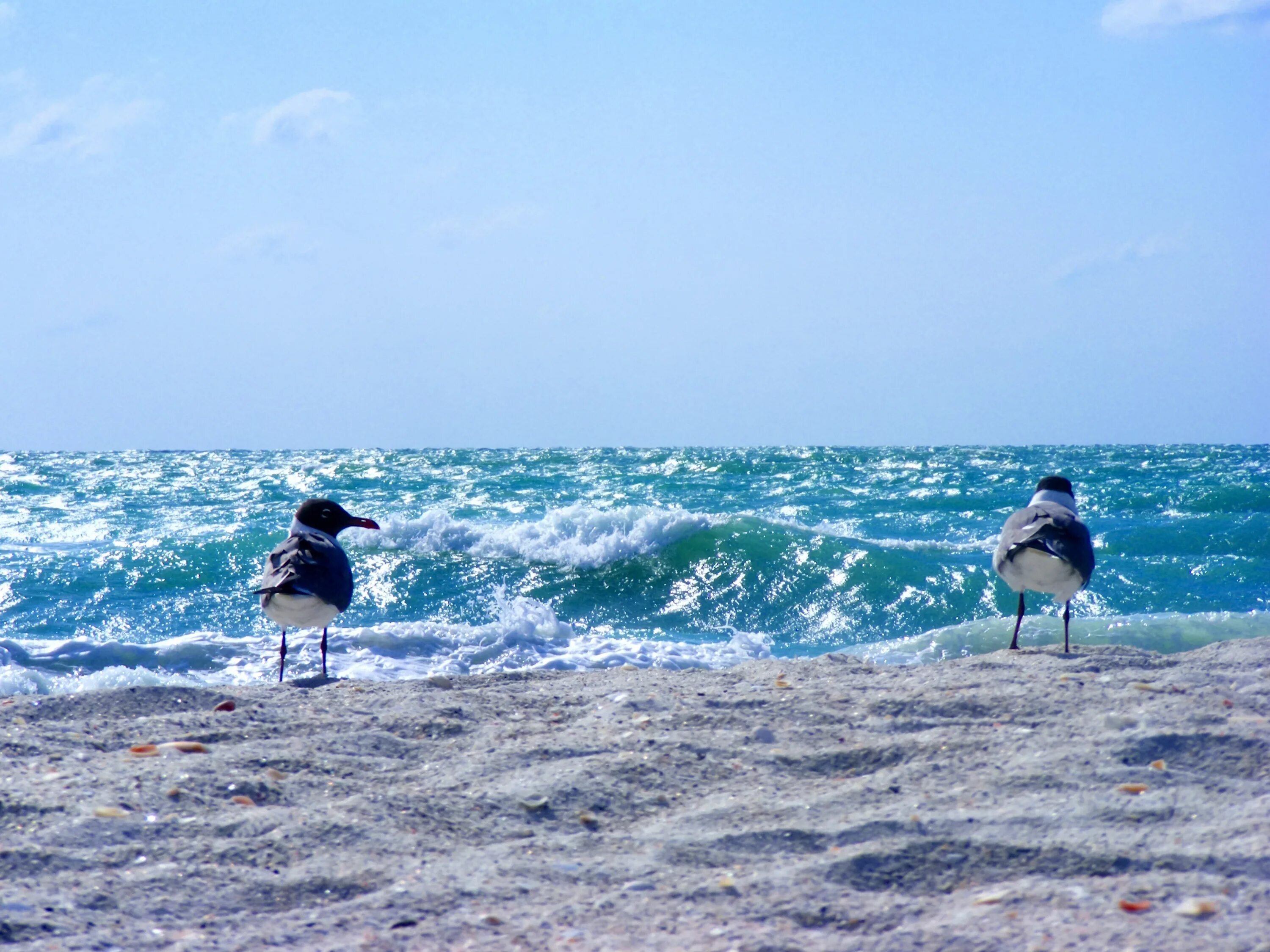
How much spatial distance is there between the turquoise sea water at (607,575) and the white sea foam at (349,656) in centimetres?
2

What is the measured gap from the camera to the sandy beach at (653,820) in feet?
7.45

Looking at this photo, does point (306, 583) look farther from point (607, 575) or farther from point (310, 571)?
point (607, 575)

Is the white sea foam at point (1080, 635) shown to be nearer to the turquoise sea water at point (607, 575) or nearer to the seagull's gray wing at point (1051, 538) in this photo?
the turquoise sea water at point (607, 575)

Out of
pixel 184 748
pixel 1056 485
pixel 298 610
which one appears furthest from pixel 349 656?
pixel 1056 485

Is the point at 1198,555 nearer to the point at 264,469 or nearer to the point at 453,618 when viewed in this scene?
the point at 453,618

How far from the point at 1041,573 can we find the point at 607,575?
671 centimetres

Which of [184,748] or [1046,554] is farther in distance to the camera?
[1046,554]

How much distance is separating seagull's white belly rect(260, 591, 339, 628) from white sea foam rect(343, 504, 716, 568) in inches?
258

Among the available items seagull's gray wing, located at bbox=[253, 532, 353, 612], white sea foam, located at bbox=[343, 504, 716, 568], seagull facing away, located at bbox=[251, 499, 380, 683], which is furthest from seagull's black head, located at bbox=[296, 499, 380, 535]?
white sea foam, located at bbox=[343, 504, 716, 568]

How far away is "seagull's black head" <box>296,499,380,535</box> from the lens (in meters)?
6.60

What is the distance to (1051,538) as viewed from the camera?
5773 millimetres

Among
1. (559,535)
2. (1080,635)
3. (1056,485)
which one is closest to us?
(1056,485)

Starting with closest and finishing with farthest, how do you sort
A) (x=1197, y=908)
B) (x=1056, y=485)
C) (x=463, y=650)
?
Result: (x=1197, y=908) < (x=1056, y=485) < (x=463, y=650)

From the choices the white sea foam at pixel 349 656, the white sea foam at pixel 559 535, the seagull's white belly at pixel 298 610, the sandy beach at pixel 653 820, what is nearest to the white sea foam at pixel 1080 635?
the white sea foam at pixel 349 656
